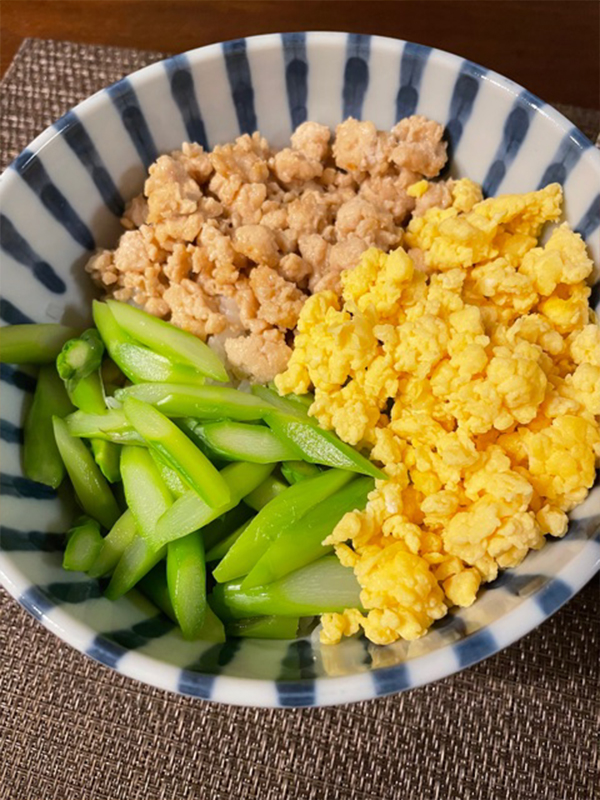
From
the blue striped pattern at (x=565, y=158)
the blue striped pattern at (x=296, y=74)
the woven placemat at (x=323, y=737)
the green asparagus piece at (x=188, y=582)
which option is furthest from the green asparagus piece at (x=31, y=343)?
the blue striped pattern at (x=565, y=158)

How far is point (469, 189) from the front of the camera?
179cm

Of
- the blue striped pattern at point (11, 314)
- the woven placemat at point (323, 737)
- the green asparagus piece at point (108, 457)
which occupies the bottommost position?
the woven placemat at point (323, 737)

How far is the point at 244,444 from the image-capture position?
1.58m

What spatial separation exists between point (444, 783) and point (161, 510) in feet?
2.67

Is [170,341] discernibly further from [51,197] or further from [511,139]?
[511,139]

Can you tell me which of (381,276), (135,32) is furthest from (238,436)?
(135,32)

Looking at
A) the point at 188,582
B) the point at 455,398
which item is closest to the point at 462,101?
the point at 455,398

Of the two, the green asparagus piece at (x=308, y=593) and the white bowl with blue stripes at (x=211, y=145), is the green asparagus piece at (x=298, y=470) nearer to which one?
the green asparagus piece at (x=308, y=593)

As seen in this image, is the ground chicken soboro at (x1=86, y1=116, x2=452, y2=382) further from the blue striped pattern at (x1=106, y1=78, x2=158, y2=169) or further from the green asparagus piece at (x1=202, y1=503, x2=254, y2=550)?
the green asparagus piece at (x1=202, y1=503, x2=254, y2=550)

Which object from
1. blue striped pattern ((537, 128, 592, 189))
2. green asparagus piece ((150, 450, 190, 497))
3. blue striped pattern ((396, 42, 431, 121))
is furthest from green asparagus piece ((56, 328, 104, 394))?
blue striped pattern ((537, 128, 592, 189))

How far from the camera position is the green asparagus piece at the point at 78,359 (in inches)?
65.4

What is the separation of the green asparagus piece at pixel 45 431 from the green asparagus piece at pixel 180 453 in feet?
0.66

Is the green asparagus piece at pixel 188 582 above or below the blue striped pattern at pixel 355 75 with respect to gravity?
below

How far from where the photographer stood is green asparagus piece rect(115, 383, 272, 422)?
62.2 inches
